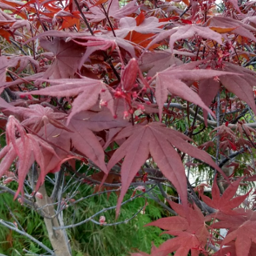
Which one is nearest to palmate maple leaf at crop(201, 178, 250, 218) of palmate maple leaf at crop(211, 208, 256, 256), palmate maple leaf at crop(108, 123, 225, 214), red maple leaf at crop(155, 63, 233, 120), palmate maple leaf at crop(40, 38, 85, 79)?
palmate maple leaf at crop(211, 208, 256, 256)

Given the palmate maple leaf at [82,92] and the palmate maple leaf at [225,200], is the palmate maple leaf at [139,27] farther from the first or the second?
the palmate maple leaf at [225,200]

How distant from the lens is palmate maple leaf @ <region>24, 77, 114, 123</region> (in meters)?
0.38

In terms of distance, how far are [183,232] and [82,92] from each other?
0.42 meters

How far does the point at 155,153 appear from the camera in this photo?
445 millimetres

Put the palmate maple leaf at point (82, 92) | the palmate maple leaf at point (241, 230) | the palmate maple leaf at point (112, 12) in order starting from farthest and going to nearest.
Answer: the palmate maple leaf at point (112, 12), the palmate maple leaf at point (241, 230), the palmate maple leaf at point (82, 92)

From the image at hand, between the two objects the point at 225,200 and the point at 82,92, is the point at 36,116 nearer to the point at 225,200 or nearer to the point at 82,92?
the point at 82,92

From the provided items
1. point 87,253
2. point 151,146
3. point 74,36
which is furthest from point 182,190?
point 87,253

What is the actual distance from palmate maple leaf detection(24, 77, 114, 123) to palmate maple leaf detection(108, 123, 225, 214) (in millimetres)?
93

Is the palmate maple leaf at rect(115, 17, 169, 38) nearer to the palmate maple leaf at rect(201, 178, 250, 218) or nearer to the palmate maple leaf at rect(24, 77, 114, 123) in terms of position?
the palmate maple leaf at rect(24, 77, 114, 123)

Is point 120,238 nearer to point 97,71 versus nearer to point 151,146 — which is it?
point 97,71

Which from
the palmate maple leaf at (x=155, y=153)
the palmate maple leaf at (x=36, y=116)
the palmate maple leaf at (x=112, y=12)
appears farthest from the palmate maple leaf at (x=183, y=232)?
the palmate maple leaf at (x=112, y=12)

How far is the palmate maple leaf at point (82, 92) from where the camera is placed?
38 cm

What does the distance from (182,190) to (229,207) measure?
26cm

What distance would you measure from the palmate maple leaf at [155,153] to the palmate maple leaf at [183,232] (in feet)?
0.71
